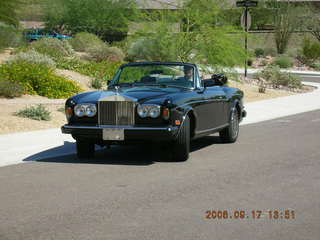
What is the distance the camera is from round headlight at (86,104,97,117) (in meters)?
11.1

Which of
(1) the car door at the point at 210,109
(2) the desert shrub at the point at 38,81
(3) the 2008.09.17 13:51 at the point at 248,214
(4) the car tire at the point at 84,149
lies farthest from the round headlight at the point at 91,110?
(2) the desert shrub at the point at 38,81

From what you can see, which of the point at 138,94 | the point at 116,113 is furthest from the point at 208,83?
the point at 116,113

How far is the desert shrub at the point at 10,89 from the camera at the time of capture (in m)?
19.9

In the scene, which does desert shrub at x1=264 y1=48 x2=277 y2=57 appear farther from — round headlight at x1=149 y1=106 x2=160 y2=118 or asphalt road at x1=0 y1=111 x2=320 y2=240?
round headlight at x1=149 y1=106 x2=160 y2=118

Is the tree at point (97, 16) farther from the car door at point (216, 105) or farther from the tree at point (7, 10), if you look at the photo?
the car door at point (216, 105)

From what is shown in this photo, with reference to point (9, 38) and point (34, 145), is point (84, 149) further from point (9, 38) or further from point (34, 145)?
point (9, 38)

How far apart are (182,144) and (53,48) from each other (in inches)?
913

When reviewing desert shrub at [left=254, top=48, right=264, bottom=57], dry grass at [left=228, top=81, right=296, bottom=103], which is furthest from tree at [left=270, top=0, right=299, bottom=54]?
dry grass at [left=228, top=81, right=296, bottom=103]

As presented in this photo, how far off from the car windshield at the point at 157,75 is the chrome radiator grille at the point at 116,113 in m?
1.45

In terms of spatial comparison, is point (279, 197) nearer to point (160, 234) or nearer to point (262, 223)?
point (262, 223)

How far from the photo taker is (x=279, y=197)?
28.1 ft

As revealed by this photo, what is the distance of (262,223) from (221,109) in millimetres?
5947

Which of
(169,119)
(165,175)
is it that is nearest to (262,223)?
(165,175)

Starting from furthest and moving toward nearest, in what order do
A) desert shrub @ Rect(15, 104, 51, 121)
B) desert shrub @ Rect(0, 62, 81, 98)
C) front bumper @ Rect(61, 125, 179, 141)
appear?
desert shrub @ Rect(0, 62, 81, 98), desert shrub @ Rect(15, 104, 51, 121), front bumper @ Rect(61, 125, 179, 141)
